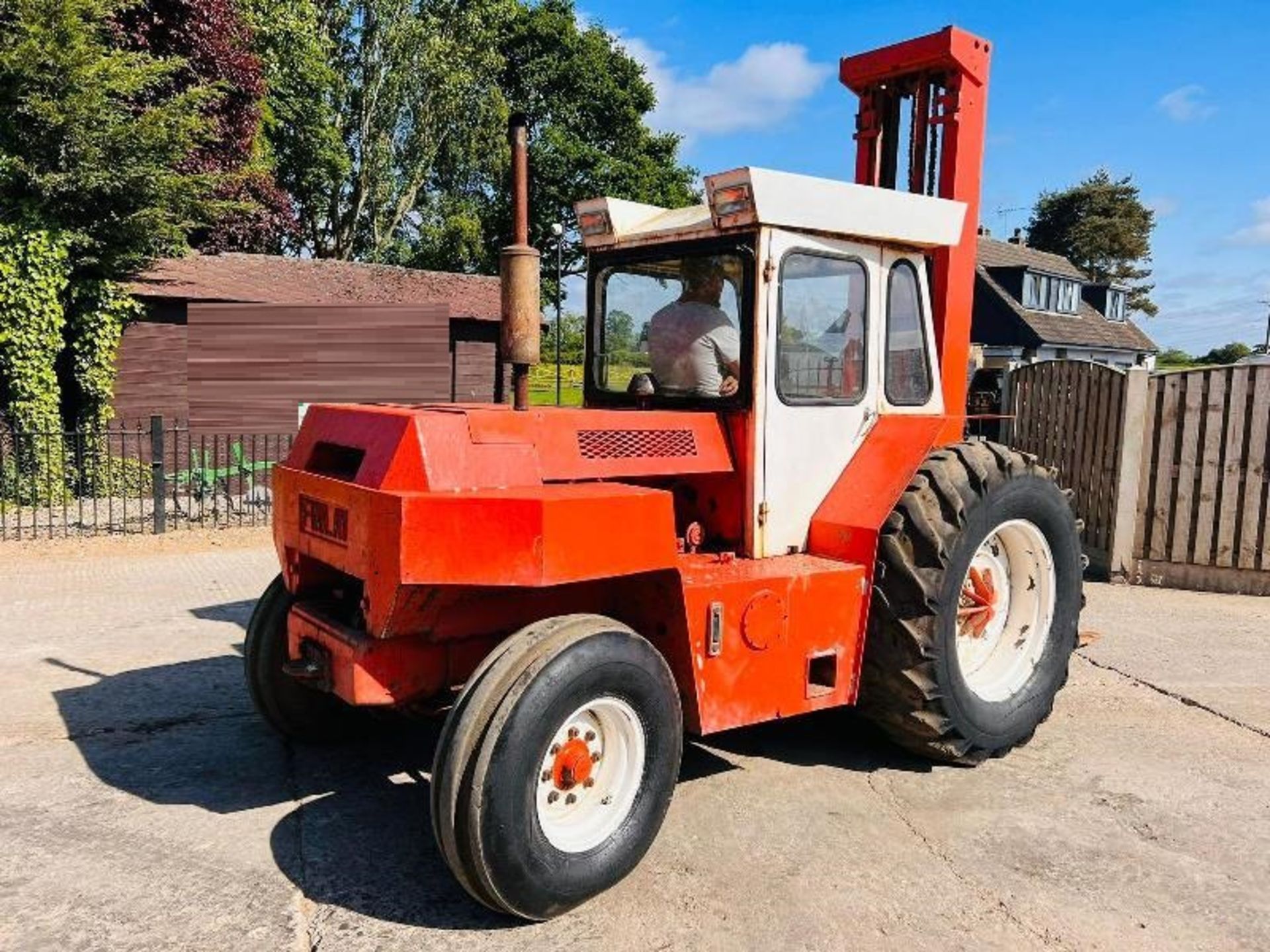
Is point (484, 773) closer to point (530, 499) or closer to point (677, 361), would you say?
point (530, 499)

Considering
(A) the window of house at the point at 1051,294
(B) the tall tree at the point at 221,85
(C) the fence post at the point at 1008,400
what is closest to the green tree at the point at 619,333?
(C) the fence post at the point at 1008,400

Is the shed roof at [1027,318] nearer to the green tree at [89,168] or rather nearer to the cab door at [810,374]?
the green tree at [89,168]

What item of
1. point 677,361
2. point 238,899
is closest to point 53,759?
point 238,899

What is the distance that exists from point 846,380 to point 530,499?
1.89 metres

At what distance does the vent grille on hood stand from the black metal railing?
7.47 metres

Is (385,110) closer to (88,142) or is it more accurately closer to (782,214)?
(88,142)

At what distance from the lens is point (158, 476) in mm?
10734

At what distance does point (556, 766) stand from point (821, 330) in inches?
86.5

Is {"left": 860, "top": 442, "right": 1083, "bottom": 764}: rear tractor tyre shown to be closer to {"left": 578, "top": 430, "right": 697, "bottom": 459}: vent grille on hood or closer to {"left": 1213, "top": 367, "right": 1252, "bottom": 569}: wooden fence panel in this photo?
{"left": 578, "top": 430, "right": 697, "bottom": 459}: vent grille on hood

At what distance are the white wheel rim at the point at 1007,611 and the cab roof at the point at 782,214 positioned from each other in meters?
1.49

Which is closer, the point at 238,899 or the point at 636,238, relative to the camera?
the point at 238,899

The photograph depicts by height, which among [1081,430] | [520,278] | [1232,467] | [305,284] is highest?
[305,284]

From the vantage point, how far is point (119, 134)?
40.6 ft

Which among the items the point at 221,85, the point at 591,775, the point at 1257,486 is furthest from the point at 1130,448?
the point at 221,85
